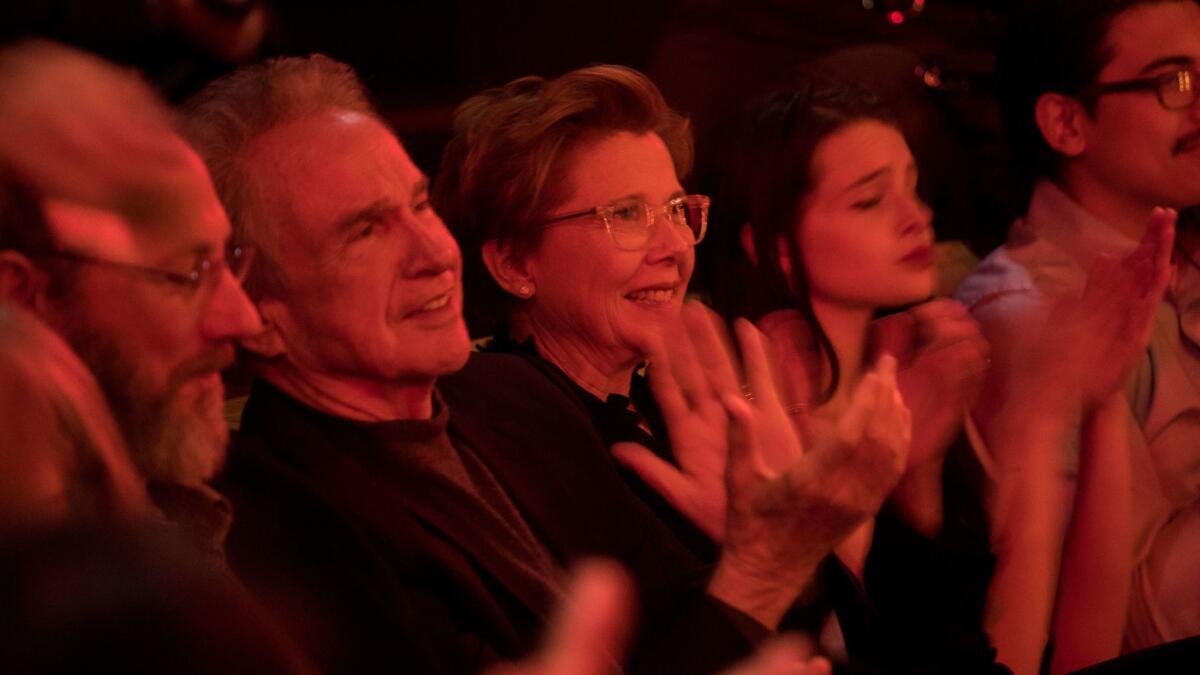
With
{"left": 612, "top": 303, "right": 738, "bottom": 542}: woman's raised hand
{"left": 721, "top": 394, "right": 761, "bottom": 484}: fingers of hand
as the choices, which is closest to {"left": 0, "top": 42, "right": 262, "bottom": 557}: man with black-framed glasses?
{"left": 721, "top": 394, "right": 761, "bottom": 484}: fingers of hand

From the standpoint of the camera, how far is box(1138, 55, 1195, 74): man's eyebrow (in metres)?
2.52

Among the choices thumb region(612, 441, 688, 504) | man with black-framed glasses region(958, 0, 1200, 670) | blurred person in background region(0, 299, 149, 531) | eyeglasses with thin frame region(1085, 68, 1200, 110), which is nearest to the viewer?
blurred person in background region(0, 299, 149, 531)

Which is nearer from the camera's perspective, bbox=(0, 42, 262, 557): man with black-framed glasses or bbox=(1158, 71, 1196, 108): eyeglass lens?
bbox=(0, 42, 262, 557): man with black-framed glasses

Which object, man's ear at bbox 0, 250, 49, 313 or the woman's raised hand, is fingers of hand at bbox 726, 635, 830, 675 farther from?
man's ear at bbox 0, 250, 49, 313

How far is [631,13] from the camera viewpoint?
371cm

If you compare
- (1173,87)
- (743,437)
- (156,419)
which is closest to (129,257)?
(156,419)

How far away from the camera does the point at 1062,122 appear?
8.58ft

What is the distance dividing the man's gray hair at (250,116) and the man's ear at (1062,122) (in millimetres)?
1467

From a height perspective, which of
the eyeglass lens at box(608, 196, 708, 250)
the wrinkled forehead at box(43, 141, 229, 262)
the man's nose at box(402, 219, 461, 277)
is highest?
the wrinkled forehead at box(43, 141, 229, 262)

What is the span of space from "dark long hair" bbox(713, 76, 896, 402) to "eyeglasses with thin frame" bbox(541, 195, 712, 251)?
0.49ft

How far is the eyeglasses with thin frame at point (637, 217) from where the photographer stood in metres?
2.08

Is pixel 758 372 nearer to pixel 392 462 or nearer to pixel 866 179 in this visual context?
pixel 392 462

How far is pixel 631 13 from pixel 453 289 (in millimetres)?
2173

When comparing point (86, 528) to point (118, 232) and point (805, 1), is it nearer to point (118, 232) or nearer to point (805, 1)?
point (118, 232)
